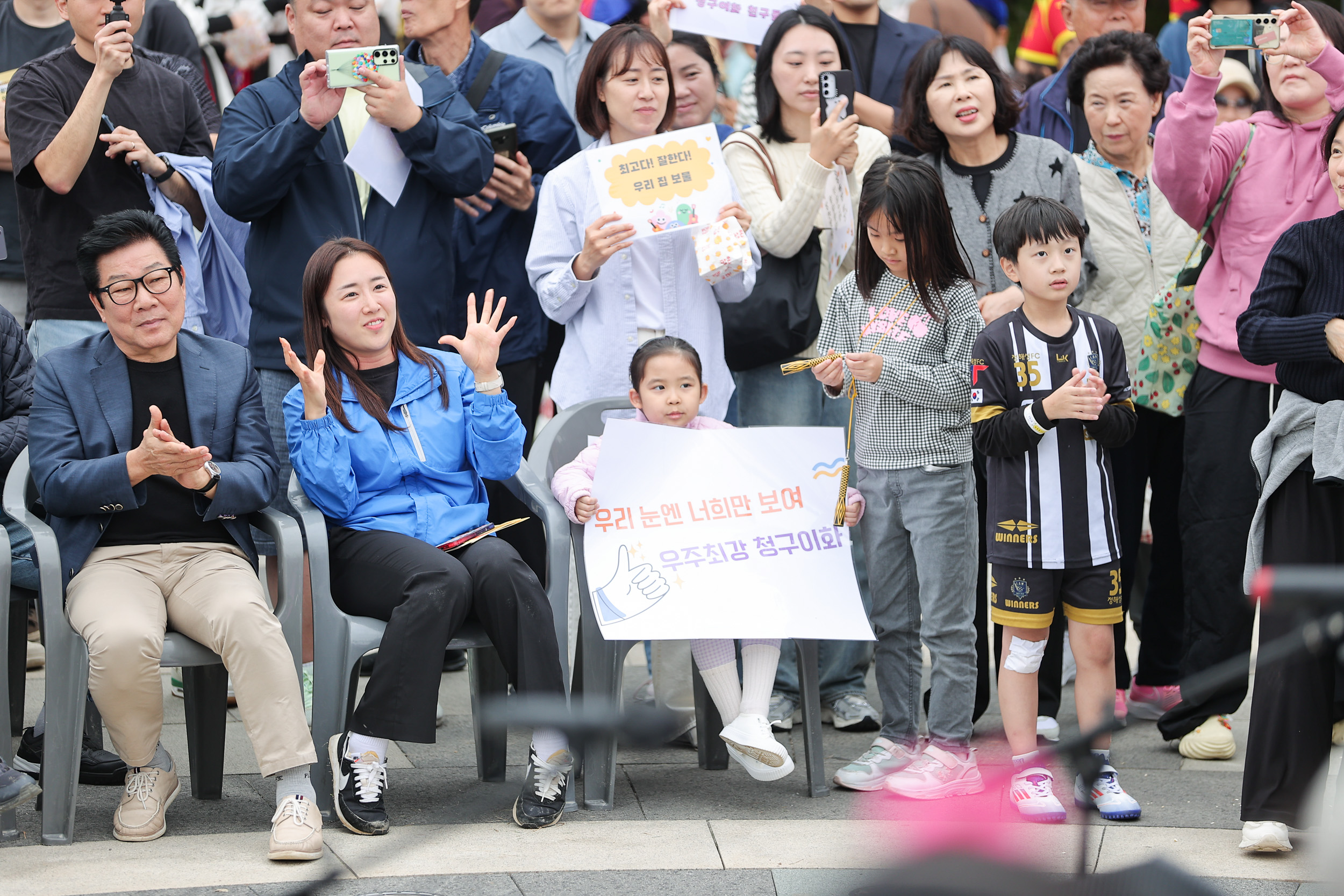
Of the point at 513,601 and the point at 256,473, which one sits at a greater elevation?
the point at 256,473

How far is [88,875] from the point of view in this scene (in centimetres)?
373

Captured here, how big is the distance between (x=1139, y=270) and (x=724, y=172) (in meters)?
1.54

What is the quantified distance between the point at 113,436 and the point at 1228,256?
3597 millimetres

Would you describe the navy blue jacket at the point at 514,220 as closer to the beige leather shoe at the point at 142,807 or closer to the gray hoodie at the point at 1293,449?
the beige leather shoe at the point at 142,807

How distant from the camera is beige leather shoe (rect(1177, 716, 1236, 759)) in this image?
16.1ft

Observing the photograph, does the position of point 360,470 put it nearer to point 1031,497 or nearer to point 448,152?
point 448,152

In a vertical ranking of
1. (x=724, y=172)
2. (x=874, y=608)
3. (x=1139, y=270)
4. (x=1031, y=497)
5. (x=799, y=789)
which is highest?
(x=724, y=172)

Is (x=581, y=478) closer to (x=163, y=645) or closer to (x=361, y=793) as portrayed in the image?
(x=361, y=793)

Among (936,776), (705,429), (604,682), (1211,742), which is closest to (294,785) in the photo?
(604,682)

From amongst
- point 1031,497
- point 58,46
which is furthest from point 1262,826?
point 58,46

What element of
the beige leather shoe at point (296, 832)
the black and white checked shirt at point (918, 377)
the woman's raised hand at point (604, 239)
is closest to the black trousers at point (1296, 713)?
the black and white checked shirt at point (918, 377)

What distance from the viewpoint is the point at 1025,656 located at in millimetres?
4348

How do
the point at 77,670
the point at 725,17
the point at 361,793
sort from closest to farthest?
the point at 77,670, the point at 361,793, the point at 725,17

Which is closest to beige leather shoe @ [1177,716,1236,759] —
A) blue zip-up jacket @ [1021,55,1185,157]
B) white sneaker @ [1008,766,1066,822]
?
white sneaker @ [1008,766,1066,822]
